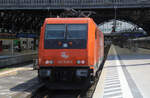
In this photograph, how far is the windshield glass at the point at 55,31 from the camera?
10016 mm

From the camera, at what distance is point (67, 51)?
970 centimetres

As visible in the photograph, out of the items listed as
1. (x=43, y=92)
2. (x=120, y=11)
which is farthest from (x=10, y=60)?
(x=120, y=11)

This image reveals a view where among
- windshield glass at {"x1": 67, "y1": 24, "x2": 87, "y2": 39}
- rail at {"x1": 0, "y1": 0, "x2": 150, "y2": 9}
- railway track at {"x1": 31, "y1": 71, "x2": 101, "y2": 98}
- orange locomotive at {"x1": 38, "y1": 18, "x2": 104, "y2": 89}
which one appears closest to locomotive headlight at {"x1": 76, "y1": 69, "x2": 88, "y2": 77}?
orange locomotive at {"x1": 38, "y1": 18, "x2": 104, "y2": 89}

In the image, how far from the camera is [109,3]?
2365 inches

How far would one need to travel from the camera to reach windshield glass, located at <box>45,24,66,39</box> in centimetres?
1002

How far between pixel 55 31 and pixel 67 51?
1.06 m

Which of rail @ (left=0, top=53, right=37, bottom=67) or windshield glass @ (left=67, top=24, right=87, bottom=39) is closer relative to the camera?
windshield glass @ (left=67, top=24, right=87, bottom=39)

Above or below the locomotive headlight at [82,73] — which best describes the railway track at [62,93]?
below

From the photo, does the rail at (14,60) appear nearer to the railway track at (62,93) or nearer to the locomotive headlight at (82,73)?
the railway track at (62,93)

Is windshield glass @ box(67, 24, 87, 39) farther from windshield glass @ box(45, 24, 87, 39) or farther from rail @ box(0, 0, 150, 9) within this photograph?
rail @ box(0, 0, 150, 9)

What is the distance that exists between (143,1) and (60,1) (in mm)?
20307

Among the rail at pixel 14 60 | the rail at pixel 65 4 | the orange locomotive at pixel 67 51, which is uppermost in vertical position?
the rail at pixel 65 4

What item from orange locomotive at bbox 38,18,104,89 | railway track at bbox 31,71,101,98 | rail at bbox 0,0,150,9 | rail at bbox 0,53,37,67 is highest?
rail at bbox 0,0,150,9

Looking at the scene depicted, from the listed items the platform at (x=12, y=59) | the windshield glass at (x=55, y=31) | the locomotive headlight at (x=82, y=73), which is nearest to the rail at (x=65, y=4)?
the platform at (x=12, y=59)
